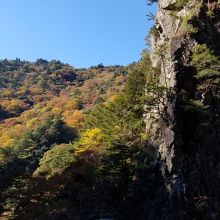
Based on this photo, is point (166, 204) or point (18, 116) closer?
point (166, 204)

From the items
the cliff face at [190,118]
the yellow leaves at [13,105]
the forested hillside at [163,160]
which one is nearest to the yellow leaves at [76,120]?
the yellow leaves at [13,105]

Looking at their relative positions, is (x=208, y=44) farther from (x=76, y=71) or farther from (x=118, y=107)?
(x=76, y=71)

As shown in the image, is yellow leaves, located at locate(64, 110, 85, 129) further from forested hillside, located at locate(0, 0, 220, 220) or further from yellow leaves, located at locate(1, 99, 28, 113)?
forested hillside, located at locate(0, 0, 220, 220)

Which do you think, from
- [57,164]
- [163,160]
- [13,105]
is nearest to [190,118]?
[163,160]

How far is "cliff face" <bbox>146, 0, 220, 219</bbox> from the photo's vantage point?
25.3m

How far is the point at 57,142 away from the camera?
239 feet

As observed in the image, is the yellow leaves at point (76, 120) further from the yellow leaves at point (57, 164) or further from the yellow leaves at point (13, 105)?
the yellow leaves at point (13, 105)

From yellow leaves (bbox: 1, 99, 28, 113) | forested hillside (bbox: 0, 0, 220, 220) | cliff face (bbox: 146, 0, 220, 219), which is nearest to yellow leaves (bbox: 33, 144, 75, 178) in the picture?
forested hillside (bbox: 0, 0, 220, 220)

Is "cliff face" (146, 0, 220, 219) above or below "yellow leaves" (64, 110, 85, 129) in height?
below

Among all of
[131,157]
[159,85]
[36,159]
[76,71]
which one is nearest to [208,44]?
[159,85]

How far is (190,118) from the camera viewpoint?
1109 inches

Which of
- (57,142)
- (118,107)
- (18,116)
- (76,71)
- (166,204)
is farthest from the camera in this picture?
(76,71)

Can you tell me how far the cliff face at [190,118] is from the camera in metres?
25.3

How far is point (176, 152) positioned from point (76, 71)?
6159 inches
